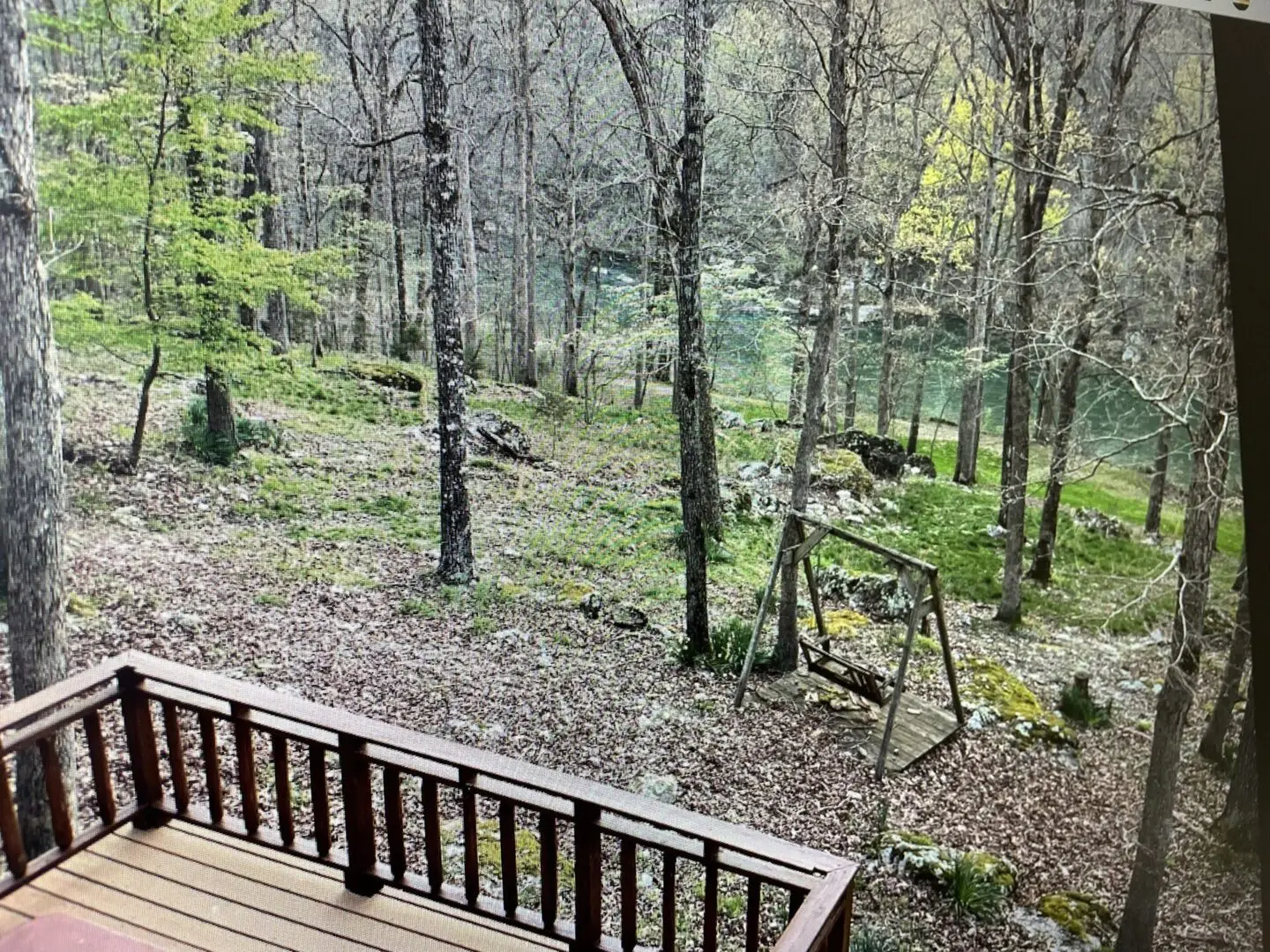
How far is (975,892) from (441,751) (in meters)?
1.65

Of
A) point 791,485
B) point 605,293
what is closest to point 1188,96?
point 791,485

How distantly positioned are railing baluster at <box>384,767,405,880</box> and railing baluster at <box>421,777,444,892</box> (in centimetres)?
8

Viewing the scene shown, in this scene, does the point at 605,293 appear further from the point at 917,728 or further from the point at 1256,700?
the point at 1256,700

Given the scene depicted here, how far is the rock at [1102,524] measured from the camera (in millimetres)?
2625

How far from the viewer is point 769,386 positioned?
331 cm

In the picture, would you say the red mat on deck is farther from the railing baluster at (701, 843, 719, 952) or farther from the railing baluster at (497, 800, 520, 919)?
the railing baluster at (701, 843, 719, 952)

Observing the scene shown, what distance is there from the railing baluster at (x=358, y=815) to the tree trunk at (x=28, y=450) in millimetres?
940

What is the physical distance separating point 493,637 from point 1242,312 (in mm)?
2571

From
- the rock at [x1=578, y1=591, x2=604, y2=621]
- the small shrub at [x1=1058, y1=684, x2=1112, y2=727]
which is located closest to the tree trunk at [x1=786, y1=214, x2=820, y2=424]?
the rock at [x1=578, y1=591, x2=604, y2=621]

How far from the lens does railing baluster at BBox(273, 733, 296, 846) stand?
8.09ft

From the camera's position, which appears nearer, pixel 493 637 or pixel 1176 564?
pixel 1176 564

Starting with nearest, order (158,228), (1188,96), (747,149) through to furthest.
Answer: (1188,96) < (158,228) < (747,149)

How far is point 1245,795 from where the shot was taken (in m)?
2.62

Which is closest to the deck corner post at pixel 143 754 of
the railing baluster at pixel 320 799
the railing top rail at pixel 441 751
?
the railing top rail at pixel 441 751
